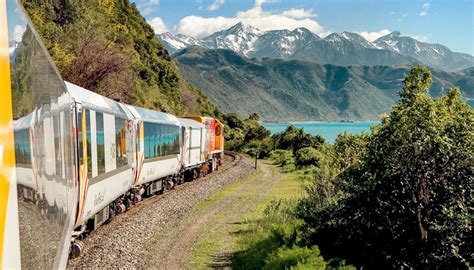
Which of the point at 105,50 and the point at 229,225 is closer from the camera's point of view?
the point at 229,225

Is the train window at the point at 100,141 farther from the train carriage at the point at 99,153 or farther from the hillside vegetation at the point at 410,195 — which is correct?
the hillside vegetation at the point at 410,195

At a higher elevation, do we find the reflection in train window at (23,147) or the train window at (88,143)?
the reflection in train window at (23,147)

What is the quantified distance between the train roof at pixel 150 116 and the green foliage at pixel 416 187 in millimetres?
7727

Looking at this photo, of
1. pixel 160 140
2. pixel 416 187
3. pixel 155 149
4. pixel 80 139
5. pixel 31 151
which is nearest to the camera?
pixel 31 151

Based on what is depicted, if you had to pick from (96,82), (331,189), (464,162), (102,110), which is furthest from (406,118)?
(96,82)

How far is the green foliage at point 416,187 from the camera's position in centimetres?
1088

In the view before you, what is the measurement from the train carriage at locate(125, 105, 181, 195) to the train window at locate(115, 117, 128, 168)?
1673 millimetres

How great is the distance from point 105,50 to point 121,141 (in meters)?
22.7

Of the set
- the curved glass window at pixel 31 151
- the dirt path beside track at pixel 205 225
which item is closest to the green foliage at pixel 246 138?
the dirt path beside track at pixel 205 225

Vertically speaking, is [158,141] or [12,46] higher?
[12,46]

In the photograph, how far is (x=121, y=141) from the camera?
1422 cm

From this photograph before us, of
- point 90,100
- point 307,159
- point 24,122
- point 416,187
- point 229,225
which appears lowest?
point 307,159

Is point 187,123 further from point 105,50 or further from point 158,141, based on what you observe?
point 105,50

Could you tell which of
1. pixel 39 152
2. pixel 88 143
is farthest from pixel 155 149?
pixel 39 152
